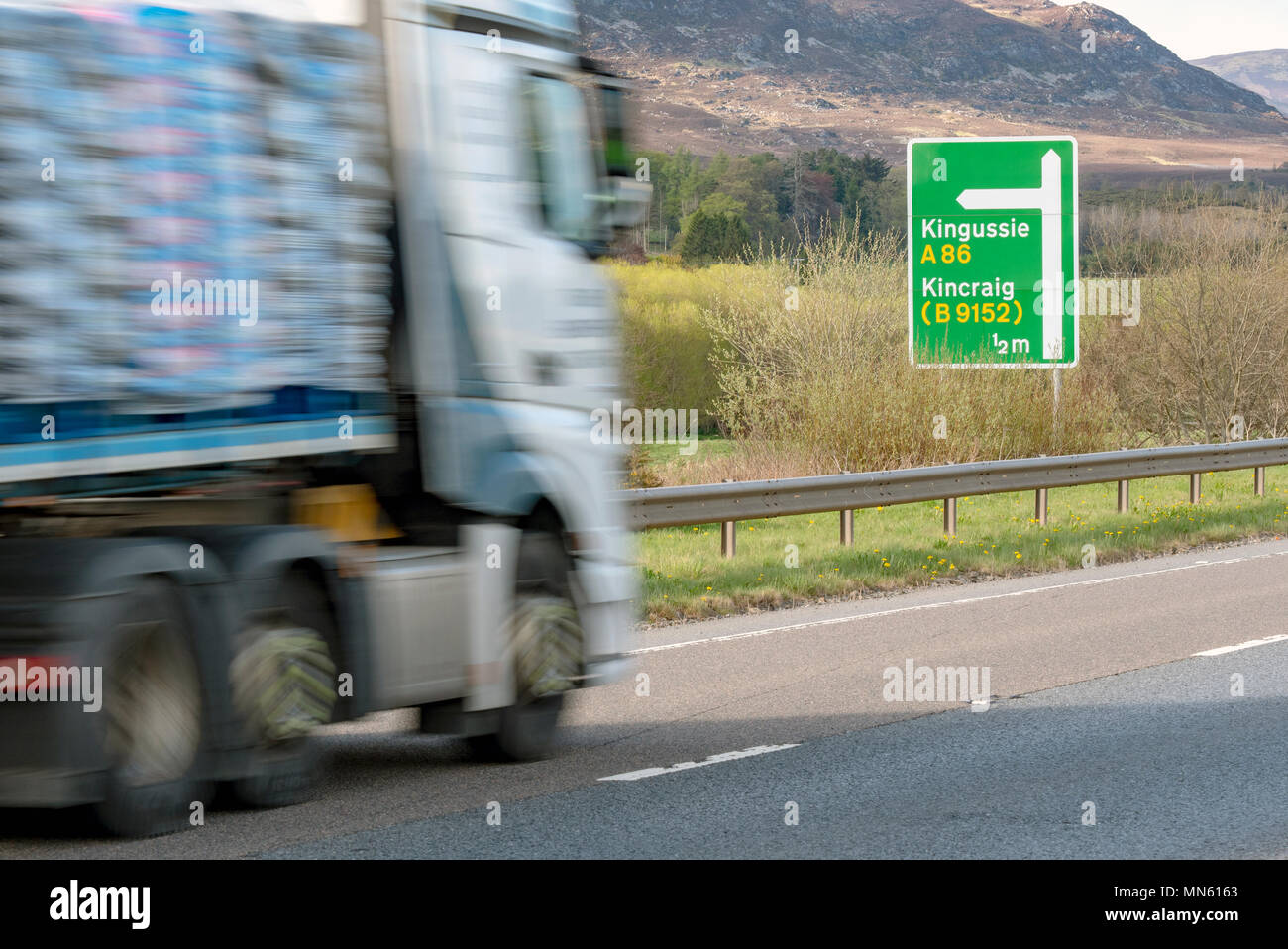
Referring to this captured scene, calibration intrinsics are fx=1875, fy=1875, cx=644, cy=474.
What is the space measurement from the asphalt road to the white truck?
364 millimetres

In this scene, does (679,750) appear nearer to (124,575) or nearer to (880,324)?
(124,575)

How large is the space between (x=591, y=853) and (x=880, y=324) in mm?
18016

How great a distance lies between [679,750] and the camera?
7992mm

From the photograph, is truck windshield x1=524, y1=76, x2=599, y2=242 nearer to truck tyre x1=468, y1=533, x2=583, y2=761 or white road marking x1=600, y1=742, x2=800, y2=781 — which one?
truck tyre x1=468, y1=533, x2=583, y2=761

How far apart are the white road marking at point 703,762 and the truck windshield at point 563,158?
2385 millimetres

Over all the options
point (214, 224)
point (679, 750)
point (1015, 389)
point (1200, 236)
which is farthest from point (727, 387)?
point (214, 224)

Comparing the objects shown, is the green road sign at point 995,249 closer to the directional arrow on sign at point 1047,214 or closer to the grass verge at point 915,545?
the directional arrow on sign at point 1047,214

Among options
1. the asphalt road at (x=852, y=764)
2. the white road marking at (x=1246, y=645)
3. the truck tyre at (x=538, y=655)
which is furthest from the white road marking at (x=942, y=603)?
the white road marking at (x=1246, y=645)

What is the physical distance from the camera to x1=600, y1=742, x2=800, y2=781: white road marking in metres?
7.46

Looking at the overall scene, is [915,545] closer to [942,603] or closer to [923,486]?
[923,486]

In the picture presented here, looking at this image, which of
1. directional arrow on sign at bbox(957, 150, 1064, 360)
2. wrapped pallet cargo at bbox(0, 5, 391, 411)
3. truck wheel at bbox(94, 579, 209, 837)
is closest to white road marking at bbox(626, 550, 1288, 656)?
wrapped pallet cargo at bbox(0, 5, 391, 411)

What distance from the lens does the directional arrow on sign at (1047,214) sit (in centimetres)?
2141

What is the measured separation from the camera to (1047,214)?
21438 millimetres

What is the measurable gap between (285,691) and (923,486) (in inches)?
431
